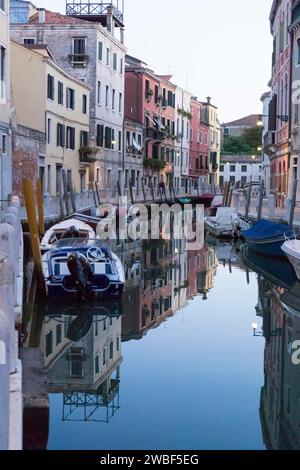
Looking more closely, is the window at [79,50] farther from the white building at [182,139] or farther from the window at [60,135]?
the white building at [182,139]

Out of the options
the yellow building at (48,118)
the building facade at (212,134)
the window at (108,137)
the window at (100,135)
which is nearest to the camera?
the yellow building at (48,118)

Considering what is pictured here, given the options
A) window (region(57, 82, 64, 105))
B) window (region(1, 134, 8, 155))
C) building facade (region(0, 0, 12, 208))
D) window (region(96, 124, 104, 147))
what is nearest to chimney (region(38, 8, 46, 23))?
window (region(96, 124, 104, 147))

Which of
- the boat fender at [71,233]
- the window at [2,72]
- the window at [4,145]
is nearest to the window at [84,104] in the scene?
the window at [2,72]

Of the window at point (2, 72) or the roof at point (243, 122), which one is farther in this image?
the roof at point (243, 122)

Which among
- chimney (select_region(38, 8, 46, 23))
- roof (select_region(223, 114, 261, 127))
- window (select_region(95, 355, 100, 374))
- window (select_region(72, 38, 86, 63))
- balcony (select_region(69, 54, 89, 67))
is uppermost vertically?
chimney (select_region(38, 8, 46, 23))

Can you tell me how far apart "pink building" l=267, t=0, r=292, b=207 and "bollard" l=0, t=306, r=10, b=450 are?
23.9 metres

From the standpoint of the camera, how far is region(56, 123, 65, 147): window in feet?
99.0

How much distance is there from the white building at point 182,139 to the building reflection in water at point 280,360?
38808 millimetres

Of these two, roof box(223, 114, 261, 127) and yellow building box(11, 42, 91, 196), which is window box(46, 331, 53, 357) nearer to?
yellow building box(11, 42, 91, 196)

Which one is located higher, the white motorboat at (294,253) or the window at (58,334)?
the white motorboat at (294,253)

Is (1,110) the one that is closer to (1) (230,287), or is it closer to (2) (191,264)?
(2) (191,264)

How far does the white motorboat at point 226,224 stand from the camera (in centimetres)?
2604

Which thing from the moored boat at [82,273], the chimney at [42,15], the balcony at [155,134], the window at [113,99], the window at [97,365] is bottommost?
the window at [97,365]

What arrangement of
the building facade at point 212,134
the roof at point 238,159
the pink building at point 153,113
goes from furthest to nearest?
1. the roof at point 238,159
2. the building facade at point 212,134
3. the pink building at point 153,113
